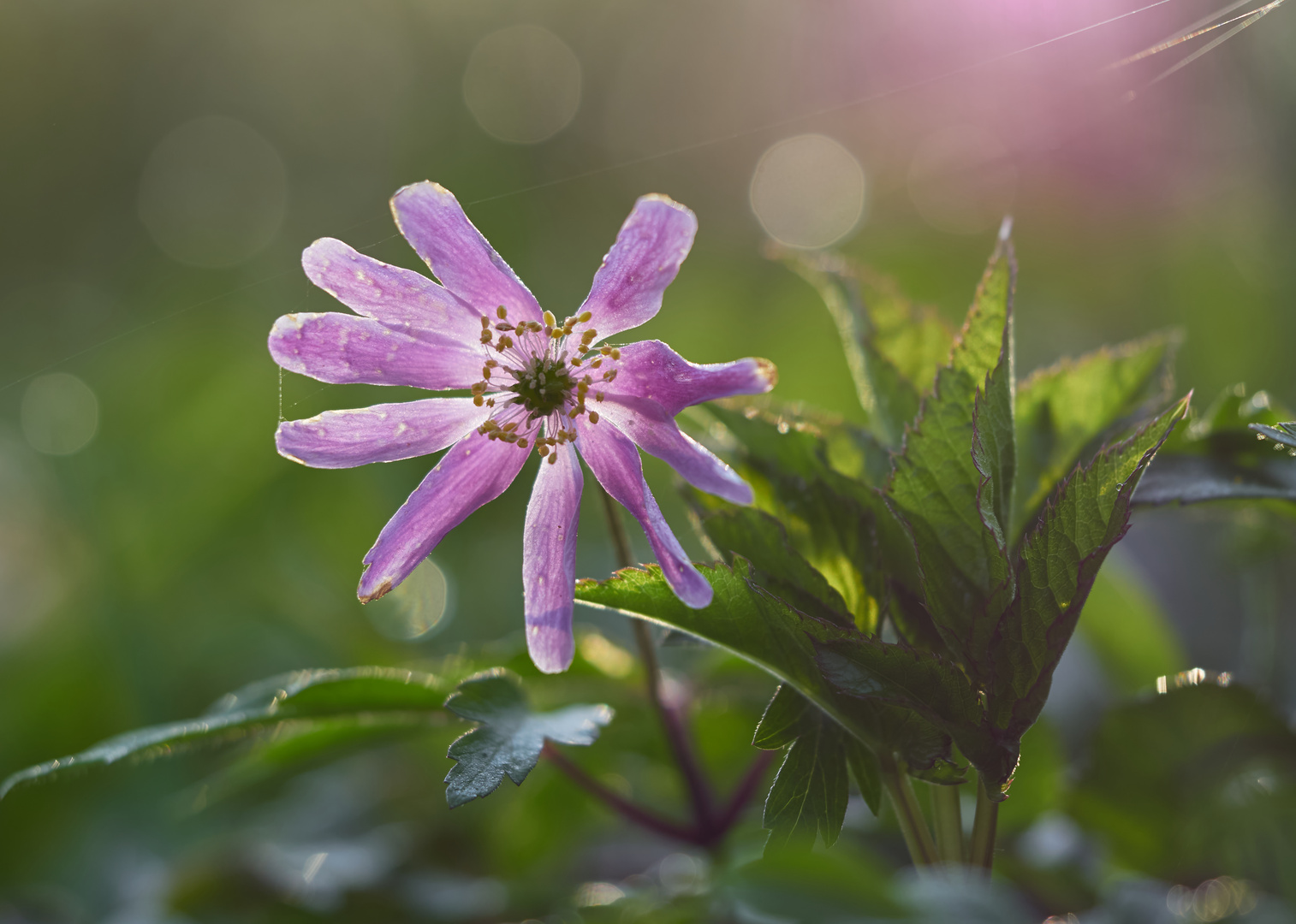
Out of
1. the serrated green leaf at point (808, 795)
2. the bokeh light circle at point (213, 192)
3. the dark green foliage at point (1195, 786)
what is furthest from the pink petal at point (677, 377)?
the bokeh light circle at point (213, 192)

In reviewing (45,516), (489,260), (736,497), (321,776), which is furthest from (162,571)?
(736,497)

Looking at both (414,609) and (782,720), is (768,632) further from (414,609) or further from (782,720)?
(414,609)

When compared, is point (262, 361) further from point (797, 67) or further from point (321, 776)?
point (797, 67)

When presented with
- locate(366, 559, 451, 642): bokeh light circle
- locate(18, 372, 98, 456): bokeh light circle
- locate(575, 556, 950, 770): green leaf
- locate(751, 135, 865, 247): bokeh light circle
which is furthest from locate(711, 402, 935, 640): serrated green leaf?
locate(18, 372, 98, 456): bokeh light circle

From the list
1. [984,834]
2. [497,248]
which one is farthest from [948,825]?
[497,248]

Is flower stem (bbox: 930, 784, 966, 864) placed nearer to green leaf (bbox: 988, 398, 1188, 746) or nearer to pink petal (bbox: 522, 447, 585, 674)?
green leaf (bbox: 988, 398, 1188, 746)

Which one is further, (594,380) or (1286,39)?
(1286,39)

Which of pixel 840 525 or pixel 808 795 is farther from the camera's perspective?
pixel 840 525
